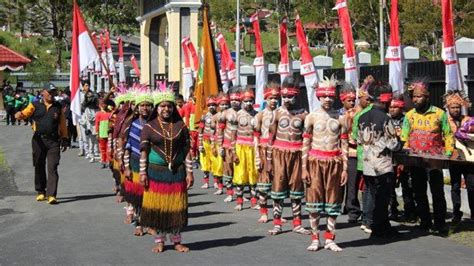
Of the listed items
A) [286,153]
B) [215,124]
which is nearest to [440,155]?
[286,153]

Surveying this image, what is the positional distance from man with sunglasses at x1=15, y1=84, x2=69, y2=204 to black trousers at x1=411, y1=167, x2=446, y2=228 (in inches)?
253

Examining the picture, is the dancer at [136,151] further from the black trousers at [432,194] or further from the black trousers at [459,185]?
the black trousers at [459,185]

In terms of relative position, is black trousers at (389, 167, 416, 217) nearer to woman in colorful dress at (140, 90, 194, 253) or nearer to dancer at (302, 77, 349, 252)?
dancer at (302, 77, 349, 252)

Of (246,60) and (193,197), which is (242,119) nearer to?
(193,197)

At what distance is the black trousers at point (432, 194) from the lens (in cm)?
1148

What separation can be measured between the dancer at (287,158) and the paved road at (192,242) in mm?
340

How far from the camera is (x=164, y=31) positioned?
44.2 m

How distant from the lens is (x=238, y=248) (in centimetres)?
1036

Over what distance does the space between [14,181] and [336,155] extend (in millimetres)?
10394

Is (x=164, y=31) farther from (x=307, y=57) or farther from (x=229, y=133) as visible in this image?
(x=229, y=133)

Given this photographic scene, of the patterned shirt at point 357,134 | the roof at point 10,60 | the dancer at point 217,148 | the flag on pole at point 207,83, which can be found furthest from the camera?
the roof at point 10,60

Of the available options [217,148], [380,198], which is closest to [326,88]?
[380,198]

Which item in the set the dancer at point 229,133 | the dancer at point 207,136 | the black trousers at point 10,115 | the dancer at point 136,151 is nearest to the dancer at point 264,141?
the dancer at point 136,151

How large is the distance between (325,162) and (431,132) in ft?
5.94
